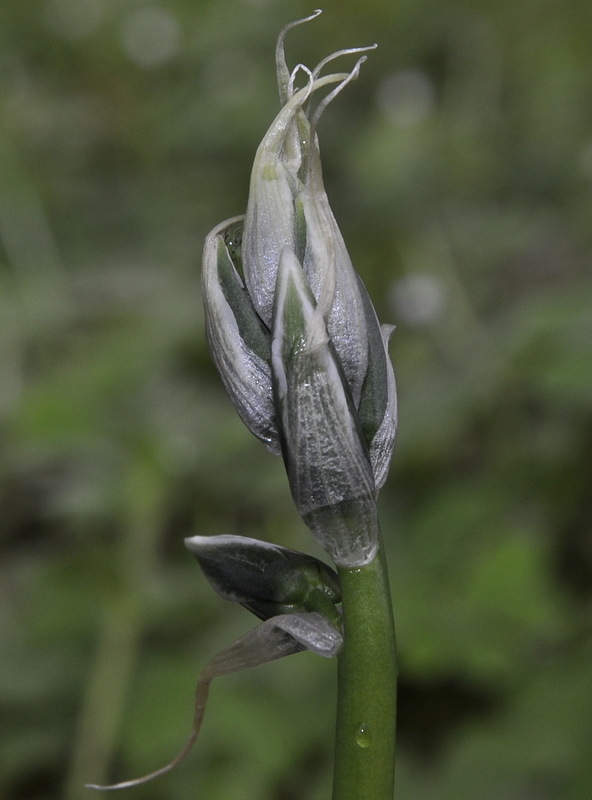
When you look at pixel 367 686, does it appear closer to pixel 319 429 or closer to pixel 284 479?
pixel 319 429

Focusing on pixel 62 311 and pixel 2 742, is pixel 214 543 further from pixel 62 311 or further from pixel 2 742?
pixel 62 311

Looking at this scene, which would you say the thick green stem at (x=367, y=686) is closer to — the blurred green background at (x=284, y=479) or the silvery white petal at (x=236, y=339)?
the silvery white petal at (x=236, y=339)

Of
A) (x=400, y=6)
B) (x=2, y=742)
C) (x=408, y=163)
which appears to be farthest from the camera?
(x=400, y=6)

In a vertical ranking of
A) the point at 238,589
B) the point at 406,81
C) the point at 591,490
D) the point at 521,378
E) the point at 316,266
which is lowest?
the point at 591,490

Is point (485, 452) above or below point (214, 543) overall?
below

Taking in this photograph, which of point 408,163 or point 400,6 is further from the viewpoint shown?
point 400,6

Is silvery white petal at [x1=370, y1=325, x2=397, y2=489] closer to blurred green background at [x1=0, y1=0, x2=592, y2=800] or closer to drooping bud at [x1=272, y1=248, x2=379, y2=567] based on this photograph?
drooping bud at [x1=272, y1=248, x2=379, y2=567]

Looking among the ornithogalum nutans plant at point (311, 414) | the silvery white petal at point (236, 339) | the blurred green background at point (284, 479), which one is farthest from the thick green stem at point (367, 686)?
the blurred green background at point (284, 479)

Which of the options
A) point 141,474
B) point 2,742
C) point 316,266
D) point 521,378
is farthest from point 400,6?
point 316,266
